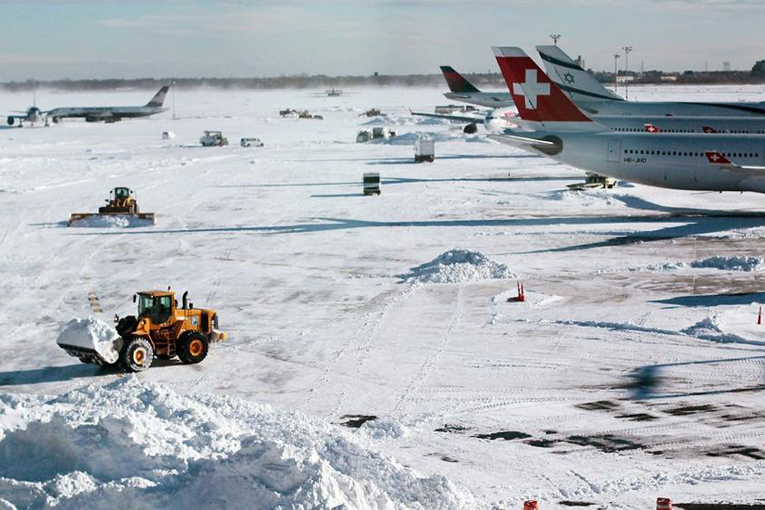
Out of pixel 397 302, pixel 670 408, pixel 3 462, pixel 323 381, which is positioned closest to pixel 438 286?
pixel 397 302

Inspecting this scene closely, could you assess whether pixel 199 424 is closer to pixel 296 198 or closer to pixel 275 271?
pixel 275 271

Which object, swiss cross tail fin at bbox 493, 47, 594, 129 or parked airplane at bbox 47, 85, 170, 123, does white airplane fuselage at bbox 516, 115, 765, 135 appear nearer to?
swiss cross tail fin at bbox 493, 47, 594, 129

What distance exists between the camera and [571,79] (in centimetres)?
7850

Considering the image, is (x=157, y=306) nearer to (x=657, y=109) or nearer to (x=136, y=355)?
Answer: (x=136, y=355)

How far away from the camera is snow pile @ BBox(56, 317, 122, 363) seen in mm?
27284

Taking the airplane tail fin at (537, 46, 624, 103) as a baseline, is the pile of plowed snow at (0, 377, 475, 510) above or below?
below

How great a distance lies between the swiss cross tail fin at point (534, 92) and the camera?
5656cm

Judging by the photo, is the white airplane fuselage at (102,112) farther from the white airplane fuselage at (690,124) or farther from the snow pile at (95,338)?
the snow pile at (95,338)

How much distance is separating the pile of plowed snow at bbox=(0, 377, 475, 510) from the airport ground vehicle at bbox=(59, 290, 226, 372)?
19.2 ft

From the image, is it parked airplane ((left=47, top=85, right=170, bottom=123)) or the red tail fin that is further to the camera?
parked airplane ((left=47, top=85, right=170, bottom=123))

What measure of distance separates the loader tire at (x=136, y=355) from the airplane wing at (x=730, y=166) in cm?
3420

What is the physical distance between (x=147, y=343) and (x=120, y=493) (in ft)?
39.1

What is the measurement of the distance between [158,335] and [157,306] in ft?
2.90

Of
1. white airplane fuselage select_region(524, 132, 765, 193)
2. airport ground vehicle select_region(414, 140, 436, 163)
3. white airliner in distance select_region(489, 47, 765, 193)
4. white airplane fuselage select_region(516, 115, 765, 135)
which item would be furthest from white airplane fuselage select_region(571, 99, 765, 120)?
white airplane fuselage select_region(524, 132, 765, 193)
